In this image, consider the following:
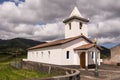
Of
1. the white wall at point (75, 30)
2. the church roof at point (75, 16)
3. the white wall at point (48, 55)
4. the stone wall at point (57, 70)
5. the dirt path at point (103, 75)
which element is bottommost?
the dirt path at point (103, 75)

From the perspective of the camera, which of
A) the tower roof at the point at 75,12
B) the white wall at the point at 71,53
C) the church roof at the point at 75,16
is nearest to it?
the white wall at the point at 71,53

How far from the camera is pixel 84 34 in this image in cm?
3341

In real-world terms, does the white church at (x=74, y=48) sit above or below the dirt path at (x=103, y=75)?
above

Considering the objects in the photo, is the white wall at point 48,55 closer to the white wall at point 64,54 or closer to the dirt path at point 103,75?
the white wall at point 64,54

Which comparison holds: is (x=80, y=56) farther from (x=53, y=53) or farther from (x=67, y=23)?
(x=67, y=23)

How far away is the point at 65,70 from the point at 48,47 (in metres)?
14.0

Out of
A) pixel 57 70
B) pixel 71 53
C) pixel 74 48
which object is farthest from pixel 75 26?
pixel 57 70

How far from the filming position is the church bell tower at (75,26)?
32375 mm

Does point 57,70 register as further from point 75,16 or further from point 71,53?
point 75,16

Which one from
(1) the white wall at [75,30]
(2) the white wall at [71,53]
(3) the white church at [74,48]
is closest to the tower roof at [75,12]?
(3) the white church at [74,48]

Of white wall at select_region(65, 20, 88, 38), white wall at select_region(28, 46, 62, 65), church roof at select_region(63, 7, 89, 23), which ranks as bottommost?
white wall at select_region(28, 46, 62, 65)

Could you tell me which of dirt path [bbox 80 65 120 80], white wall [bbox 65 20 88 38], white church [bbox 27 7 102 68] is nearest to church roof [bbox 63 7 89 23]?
white church [bbox 27 7 102 68]

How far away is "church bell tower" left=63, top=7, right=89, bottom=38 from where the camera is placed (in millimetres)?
32375

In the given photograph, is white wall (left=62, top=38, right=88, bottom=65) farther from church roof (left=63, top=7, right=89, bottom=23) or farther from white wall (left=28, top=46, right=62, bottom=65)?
church roof (left=63, top=7, right=89, bottom=23)
